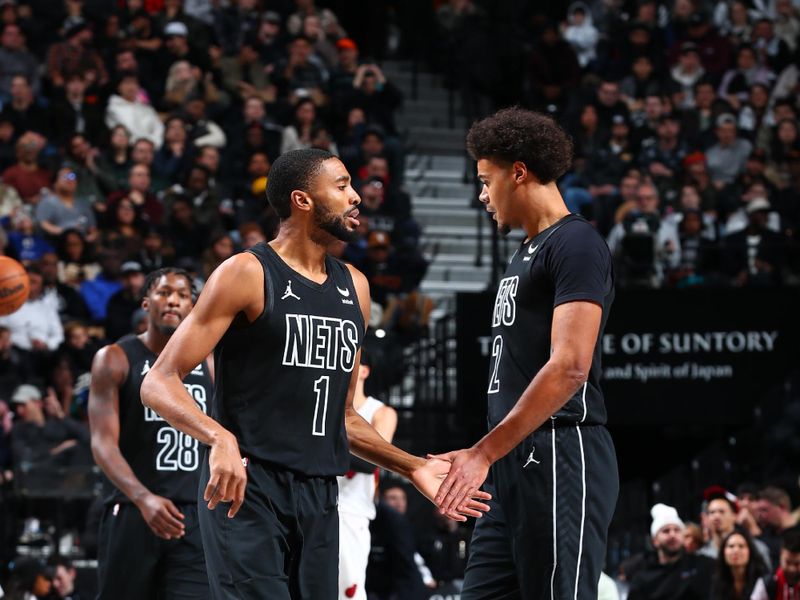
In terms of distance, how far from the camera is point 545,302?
506cm

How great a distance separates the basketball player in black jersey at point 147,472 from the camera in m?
6.75

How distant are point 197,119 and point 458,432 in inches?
204

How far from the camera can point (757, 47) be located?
64.9 feet

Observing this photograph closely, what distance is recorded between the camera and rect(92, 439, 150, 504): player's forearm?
6.74m

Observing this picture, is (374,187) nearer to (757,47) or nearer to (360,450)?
(757,47)

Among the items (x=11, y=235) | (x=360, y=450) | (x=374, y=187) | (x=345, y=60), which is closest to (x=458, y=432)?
(x=374, y=187)

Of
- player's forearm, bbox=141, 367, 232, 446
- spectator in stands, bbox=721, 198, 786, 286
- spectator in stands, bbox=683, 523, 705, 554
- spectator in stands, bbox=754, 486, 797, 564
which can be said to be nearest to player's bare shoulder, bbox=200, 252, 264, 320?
player's forearm, bbox=141, 367, 232, 446

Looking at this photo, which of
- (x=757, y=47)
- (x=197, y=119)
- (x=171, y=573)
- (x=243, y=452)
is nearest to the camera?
(x=243, y=452)

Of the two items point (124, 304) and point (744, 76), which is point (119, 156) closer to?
point (124, 304)

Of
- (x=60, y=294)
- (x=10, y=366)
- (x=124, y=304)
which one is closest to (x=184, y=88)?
(x=60, y=294)

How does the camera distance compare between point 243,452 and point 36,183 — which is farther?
point 36,183

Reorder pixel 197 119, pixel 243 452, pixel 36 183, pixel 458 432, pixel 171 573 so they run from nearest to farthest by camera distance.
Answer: pixel 243 452, pixel 171 573, pixel 458 432, pixel 36 183, pixel 197 119

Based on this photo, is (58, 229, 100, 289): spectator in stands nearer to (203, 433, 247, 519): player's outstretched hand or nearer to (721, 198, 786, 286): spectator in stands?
(721, 198, 786, 286): spectator in stands

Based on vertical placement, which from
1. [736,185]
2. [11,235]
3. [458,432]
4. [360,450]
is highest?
[736,185]
